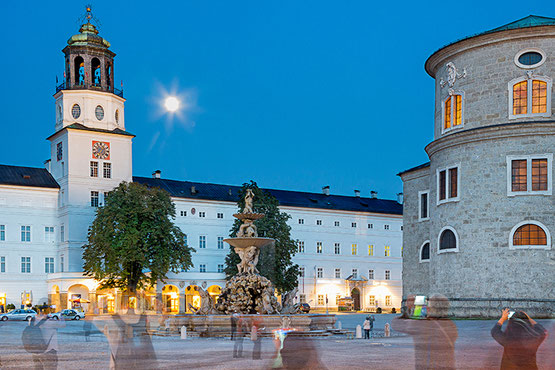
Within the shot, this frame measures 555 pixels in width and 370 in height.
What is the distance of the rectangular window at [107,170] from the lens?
7012cm

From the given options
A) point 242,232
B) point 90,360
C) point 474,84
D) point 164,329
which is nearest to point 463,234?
point 474,84

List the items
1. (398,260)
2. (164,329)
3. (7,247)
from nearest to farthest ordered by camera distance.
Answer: (164,329) < (7,247) < (398,260)

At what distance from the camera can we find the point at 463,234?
39.2 meters

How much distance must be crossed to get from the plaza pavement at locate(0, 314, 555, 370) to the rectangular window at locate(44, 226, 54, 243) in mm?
42340

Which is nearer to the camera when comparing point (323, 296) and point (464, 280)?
point (464, 280)

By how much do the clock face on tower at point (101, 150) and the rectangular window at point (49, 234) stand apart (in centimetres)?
796

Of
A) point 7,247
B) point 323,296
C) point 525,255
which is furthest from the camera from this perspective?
point 323,296

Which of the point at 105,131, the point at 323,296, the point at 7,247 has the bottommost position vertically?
the point at 323,296

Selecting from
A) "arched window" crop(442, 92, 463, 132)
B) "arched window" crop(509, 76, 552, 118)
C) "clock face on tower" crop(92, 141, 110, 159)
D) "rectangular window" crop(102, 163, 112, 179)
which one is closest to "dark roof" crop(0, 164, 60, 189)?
"rectangular window" crop(102, 163, 112, 179)

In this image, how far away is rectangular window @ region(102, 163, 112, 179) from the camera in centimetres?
7012

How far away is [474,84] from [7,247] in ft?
149

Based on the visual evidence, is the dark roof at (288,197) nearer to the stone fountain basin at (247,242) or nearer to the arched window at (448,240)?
the arched window at (448,240)

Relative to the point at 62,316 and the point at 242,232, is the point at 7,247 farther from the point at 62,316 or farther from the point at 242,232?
the point at 242,232

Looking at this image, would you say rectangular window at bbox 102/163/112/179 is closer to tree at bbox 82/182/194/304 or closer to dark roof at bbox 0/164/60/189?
dark roof at bbox 0/164/60/189
